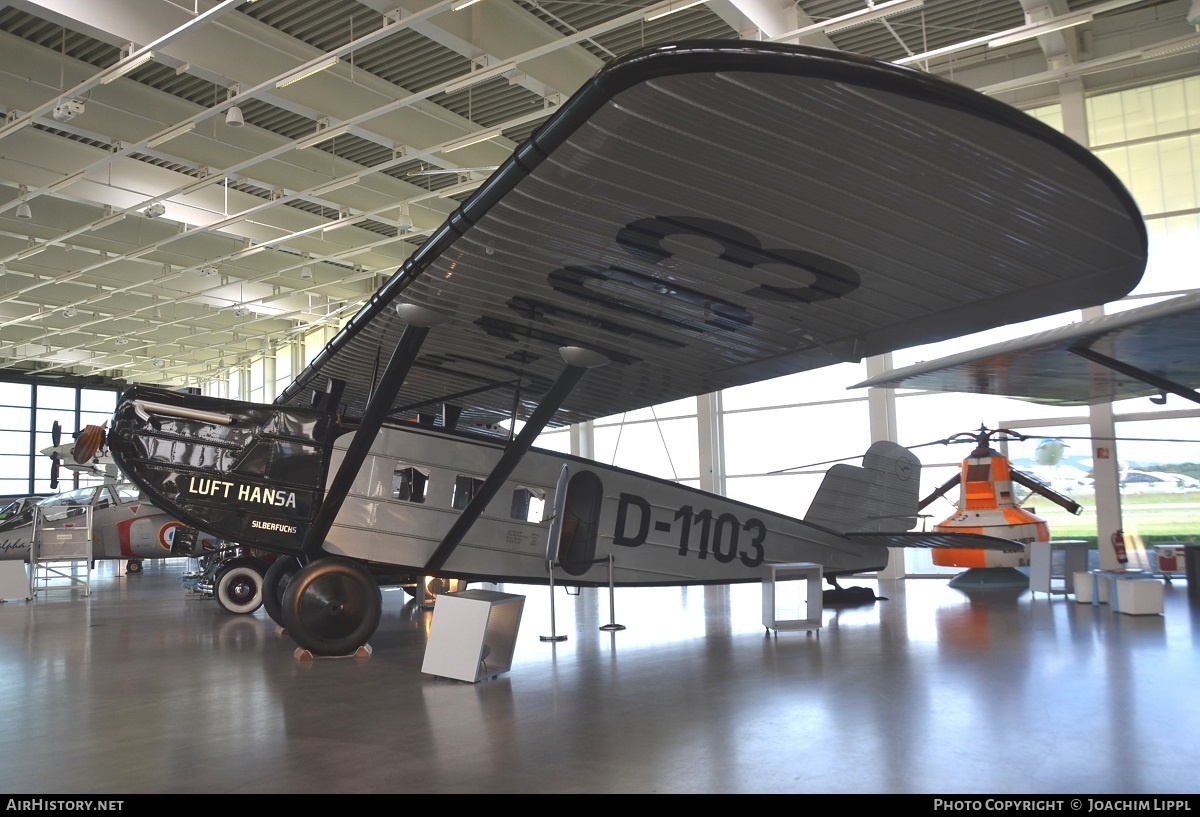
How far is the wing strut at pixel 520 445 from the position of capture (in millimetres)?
7250

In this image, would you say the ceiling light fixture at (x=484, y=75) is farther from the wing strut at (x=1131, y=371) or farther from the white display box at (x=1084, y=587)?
the white display box at (x=1084, y=587)

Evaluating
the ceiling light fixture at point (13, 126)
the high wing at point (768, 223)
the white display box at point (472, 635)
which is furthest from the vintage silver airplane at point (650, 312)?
the ceiling light fixture at point (13, 126)

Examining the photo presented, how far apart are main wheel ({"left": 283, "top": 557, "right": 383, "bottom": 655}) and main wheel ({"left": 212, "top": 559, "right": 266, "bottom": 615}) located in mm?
4917

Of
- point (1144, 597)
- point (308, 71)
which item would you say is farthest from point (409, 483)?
point (1144, 597)

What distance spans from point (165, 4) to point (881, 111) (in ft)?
33.4

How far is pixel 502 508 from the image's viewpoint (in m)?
8.77

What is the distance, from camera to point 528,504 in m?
8.95

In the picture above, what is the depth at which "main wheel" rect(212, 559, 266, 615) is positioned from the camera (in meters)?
11.7

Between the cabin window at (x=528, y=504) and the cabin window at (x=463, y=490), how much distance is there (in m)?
0.51

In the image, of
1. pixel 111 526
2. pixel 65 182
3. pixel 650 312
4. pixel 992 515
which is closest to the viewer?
pixel 650 312

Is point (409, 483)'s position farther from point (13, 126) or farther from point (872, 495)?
point (13, 126)

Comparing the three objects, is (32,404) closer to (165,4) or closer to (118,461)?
(165,4)

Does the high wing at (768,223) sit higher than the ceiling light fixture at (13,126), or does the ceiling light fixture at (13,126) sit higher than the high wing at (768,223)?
the ceiling light fixture at (13,126)

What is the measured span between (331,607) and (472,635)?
178 centimetres
